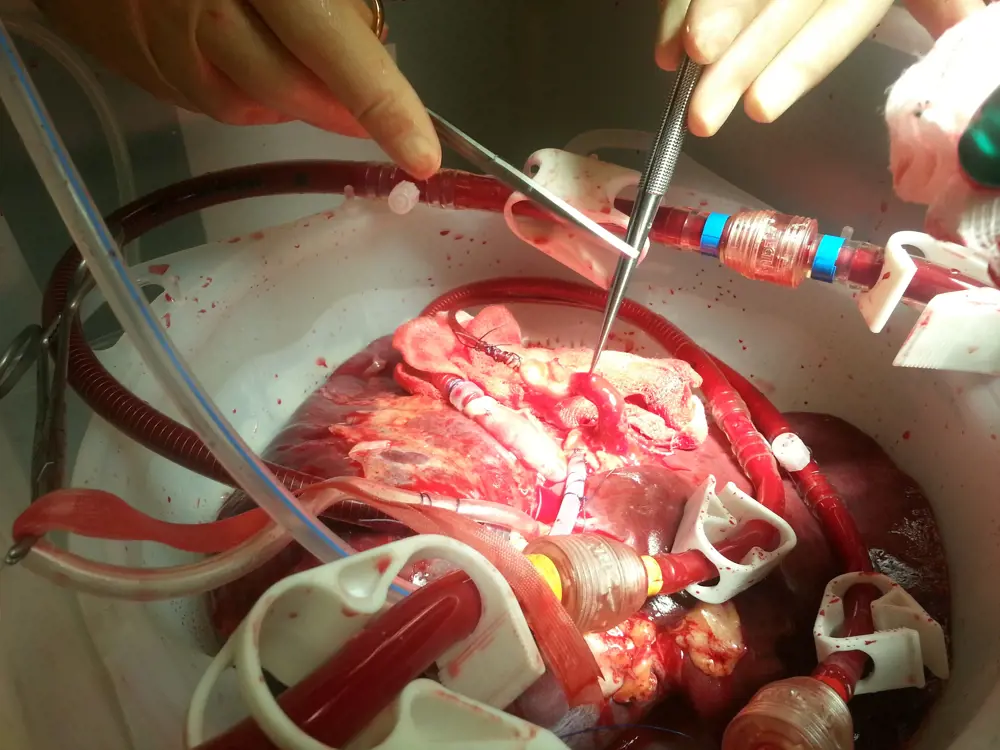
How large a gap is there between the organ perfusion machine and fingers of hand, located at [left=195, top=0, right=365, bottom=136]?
215 mm

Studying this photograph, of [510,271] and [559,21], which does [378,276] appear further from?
[559,21]

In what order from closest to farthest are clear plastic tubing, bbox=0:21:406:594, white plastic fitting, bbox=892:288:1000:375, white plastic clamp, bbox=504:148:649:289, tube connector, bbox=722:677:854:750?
clear plastic tubing, bbox=0:21:406:594 → tube connector, bbox=722:677:854:750 → white plastic fitting, bbox=892:288:1000:375 → white plastic clamp, bbox=504:148:649:289

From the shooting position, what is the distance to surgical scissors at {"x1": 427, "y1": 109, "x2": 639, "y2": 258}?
0.82 m

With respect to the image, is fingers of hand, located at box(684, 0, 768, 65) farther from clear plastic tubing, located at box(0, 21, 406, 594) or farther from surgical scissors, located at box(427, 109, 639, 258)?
clear plastic tubing, located at box(0, 21, 406, 594)

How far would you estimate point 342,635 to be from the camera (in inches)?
20.6

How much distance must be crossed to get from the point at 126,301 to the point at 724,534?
69 cm

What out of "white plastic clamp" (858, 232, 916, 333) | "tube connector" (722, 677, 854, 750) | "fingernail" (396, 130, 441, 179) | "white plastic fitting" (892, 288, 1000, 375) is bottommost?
"tube connector" (722, 677, 854, 750)

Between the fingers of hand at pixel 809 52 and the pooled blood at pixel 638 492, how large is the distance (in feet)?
1.28

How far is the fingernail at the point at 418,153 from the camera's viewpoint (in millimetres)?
719

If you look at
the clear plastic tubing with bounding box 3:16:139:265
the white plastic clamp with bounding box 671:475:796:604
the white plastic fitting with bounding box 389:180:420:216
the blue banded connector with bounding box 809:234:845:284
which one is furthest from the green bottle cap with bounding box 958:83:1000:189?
the clear plastic tubing with bounding box 3:16:139:265

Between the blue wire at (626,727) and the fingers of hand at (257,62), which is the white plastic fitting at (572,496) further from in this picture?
the fingers of hand at (257,62)

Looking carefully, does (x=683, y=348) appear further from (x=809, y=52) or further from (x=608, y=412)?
(x=809, y=52)

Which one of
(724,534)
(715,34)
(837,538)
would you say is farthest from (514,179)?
(837,538)

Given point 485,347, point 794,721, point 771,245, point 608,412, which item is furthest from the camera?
point 485,347
